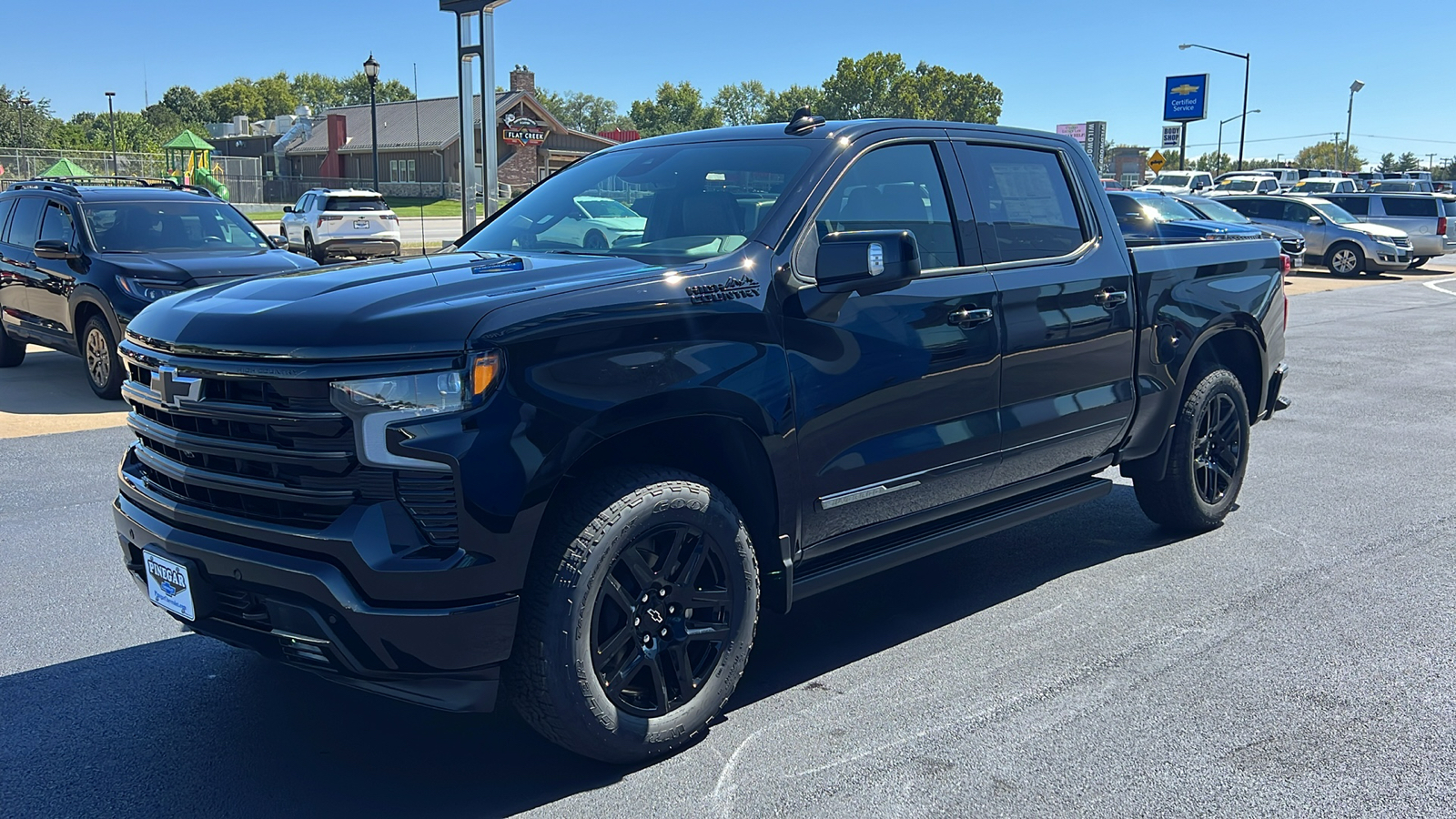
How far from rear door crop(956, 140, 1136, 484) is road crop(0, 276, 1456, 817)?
2.48 ft

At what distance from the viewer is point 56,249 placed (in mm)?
10180

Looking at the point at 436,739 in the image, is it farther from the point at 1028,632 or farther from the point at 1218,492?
the point at 1218,492

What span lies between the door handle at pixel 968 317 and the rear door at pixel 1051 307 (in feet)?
0.38

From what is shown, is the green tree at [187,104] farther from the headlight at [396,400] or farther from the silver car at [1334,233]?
the headlight at [396,400]

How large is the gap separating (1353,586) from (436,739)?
4.00 m

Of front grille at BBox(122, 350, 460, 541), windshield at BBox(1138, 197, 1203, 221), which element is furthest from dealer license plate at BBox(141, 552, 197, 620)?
windshield at BBox(1138, 197, 1203, 221)

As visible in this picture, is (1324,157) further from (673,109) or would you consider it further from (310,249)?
(310,249)

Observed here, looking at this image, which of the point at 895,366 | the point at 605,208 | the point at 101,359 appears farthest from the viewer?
the point at 101,359

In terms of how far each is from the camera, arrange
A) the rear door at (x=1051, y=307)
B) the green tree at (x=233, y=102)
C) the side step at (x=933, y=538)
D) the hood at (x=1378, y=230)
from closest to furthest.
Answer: the side step at (x=933, y=538)
the rear door at (x=1051, y=307)
the hood at (x=1378, y=230)
the green tree at (x=233, y=102)

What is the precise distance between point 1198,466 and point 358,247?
76.2 ft

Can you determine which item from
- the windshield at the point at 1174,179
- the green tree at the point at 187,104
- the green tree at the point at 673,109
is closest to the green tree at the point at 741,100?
the green tree at the point at 673,109

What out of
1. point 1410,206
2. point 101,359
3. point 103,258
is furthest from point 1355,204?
point 101,359

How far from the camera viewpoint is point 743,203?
4109mm

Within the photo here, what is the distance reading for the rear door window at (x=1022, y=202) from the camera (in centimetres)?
467
